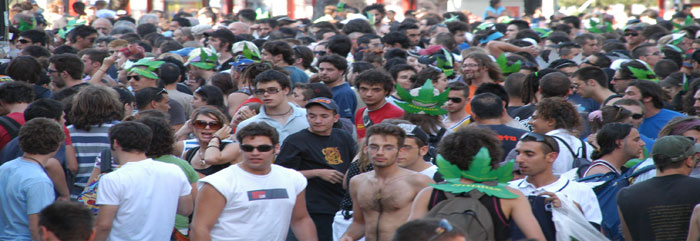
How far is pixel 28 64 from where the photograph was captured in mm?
8195

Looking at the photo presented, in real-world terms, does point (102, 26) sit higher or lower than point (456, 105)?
higher

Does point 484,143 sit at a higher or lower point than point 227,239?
higher

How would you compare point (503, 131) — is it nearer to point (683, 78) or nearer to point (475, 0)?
point (683, 78)

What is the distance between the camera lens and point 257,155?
206 inches

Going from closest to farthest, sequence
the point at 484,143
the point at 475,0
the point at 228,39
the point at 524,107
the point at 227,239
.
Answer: the point at 484,143
the point at 227,239
the point at 524,107
the point at 228,39
the point at 475,0

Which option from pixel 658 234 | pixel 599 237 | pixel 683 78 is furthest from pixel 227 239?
pixel 683 78

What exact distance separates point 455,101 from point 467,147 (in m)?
2.69

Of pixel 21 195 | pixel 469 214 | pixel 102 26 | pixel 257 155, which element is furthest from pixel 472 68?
pixel 102 26

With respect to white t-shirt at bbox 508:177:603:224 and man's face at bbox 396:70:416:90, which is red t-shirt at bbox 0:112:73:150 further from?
man's face at bbox 396:70:416:90

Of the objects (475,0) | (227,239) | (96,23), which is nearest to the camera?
(227,239)

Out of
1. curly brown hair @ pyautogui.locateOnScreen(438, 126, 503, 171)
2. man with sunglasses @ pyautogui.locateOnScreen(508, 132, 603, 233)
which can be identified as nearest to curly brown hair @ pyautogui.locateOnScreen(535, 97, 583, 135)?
man with sunglasses @ pyautogui.locateOnScreen(508, 132, 603, 233)

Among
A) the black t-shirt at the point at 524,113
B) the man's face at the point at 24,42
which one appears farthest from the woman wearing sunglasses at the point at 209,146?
the man's face at the point at 24,42

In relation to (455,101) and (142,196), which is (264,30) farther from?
(142,196)

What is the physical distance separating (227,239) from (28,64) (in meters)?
4.05
